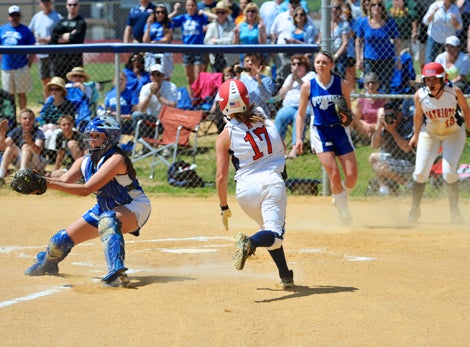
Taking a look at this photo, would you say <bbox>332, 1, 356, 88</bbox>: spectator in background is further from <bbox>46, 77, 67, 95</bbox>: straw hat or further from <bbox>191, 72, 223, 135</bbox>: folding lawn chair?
<bbox>46, 77, 67, 95</bbox>: straw hat

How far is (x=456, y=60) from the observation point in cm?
1318

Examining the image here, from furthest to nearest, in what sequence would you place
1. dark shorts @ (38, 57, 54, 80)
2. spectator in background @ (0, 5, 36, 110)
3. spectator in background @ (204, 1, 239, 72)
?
spectator in background @ (204, 1, 239, 72)
dark shorts @ (38, 57, 54, 80)
spectator in background @ (0, 5, 36, 110)

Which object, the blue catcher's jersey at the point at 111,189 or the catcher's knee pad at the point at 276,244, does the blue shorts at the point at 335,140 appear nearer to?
the blue catcher's jersey at the point at 111,189

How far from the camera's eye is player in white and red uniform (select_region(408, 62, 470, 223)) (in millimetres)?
10172

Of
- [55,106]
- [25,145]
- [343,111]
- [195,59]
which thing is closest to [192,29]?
[195,59]

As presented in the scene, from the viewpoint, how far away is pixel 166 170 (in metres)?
14.1

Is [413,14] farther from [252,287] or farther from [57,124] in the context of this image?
[252,287]

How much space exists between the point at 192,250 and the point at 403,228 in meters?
2.81

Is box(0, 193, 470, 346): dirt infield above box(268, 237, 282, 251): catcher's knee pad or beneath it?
beneath

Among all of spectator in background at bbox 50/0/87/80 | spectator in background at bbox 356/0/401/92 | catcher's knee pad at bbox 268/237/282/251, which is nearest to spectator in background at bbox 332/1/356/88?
spectator in background at bbox 356/0/401/92

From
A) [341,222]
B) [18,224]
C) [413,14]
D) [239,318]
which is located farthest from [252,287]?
[413,14]

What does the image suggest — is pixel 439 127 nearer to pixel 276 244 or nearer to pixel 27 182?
pixel 276 244

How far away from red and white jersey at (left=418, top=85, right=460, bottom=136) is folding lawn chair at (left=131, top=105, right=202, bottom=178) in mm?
4446

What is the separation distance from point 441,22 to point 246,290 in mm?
8113
